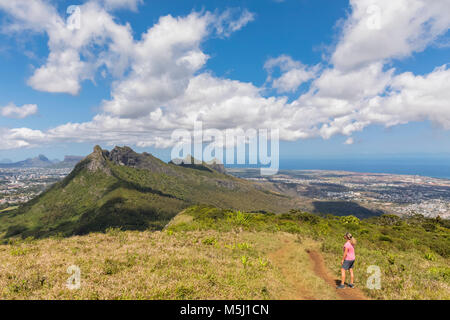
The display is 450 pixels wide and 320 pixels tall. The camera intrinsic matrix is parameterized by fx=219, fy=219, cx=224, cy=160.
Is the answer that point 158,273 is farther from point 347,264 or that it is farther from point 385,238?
point 385,238

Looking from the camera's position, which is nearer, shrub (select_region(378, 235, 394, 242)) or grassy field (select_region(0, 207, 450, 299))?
grassy field (select_region(0, 207, 450, 299))

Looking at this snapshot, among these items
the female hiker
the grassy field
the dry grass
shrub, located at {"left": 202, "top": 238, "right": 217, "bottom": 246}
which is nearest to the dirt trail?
the female hiker

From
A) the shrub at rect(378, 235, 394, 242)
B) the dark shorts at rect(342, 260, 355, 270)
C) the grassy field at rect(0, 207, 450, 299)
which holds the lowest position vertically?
the shrub at rect(378, 235, 394, 242)

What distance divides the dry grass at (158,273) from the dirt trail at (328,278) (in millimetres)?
625

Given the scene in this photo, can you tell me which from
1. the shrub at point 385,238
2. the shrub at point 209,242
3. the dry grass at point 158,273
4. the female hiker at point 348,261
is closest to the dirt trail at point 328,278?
the female hiker at point 348,261

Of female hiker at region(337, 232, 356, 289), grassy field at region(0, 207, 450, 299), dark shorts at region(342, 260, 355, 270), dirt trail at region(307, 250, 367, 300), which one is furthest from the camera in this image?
dark shorts at region(342, 260, 355, 270)

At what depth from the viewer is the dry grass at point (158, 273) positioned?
33.4 ft

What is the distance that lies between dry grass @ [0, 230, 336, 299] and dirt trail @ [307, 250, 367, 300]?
0.62m

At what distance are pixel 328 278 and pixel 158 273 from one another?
10.8m

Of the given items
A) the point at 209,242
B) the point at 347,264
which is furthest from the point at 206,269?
the point at 347,264

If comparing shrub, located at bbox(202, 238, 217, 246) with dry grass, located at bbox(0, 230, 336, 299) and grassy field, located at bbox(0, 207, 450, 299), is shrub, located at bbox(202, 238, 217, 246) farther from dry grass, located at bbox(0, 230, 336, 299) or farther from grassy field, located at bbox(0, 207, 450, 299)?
dry grass, located at bbox(0, 230, 336, 299)

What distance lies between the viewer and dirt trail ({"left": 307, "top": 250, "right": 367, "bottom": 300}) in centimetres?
1175

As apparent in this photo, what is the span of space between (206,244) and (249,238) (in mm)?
5221
